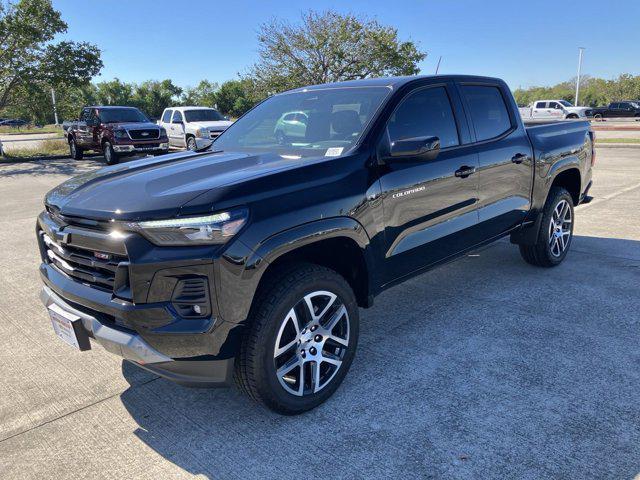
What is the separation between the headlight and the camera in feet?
7.95

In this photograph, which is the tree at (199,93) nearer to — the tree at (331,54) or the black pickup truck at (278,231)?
the tree at (331,54)

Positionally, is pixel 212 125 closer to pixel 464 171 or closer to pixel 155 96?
pixel 464 171

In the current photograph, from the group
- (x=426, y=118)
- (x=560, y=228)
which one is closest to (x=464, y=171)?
(x=426, y=118)

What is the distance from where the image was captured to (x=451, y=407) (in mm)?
2918

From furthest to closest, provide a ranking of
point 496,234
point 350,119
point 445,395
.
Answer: point 496,234, point 350,119, point 445,395

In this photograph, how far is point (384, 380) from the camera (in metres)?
3.23

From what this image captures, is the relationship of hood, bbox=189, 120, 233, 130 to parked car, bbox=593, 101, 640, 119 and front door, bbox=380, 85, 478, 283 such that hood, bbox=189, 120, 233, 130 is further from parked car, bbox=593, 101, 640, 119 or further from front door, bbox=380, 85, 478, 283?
parked car, bbox=593, 101, 640, 119

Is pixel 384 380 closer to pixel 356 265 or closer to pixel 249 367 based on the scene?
pixel 356 265

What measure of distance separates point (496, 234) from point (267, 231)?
2.60 m

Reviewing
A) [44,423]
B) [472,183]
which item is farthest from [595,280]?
[44,423]

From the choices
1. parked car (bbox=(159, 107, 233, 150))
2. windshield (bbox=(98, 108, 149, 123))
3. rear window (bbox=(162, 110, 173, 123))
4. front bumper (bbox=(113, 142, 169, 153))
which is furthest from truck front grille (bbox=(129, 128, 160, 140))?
rear window (bbox=(162, 110, 173, 123))

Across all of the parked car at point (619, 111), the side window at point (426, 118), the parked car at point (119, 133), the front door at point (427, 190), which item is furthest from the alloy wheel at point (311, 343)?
the parked car at point (619, 111)

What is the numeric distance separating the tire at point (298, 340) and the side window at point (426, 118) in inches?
45.2

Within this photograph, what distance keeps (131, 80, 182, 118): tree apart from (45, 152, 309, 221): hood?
229ft
